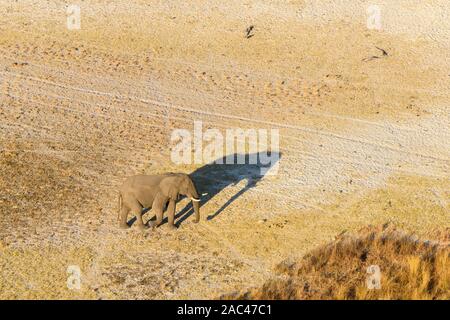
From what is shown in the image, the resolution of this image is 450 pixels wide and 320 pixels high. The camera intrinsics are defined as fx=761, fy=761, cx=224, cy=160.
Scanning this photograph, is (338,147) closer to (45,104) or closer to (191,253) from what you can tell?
(191,253)

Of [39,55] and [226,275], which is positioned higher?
[39,55]

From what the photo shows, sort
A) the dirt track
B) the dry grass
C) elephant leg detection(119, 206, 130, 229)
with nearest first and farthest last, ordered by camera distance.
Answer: the dry grass < the dirt track < elephant leg detection(119, 206, 130, 229)

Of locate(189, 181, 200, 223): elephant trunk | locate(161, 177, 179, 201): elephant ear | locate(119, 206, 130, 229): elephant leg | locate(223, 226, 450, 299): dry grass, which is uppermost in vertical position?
locate(161, 177, 179, 201): elephant ear

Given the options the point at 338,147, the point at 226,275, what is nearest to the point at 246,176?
the point at 338,147

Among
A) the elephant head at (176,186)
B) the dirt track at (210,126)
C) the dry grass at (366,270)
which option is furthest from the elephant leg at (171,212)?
the dry grass at (366,270)

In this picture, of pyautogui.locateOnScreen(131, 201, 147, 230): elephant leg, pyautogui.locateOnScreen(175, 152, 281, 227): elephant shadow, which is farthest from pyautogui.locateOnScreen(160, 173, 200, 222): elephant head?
pyautogui.locateOnScreen(175, 152, 281, 227): elephant shadow

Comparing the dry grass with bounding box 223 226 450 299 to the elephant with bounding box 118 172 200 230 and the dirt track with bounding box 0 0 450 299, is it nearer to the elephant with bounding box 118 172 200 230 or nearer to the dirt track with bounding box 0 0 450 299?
the dirt track with bounding box 0 0 450 299
